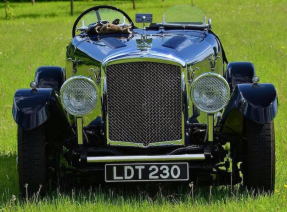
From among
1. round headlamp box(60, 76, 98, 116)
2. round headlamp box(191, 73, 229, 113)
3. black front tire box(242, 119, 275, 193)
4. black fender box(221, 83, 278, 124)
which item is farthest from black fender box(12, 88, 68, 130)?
black front tire box(242, 119, 275, 193)

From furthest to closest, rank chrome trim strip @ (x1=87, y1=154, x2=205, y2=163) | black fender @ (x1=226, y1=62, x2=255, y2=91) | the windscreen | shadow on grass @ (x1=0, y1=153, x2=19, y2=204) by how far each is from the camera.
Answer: the windscreen < black fender @ (x1=226, y1=62, x2=255, y2=91) < shadow on grass @ (x1=0, y1=153, x2=19, y2=204) < chrome trim strip @ (x1=87, y1=154, x2=205, y2=163)

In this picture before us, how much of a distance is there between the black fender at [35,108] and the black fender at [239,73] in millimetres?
2110

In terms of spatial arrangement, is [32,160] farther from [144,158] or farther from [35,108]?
[144,158]

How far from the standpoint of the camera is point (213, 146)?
20.5 ft

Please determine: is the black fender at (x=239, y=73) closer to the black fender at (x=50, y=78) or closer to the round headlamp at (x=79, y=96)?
the black fender at (x=50, y=78)

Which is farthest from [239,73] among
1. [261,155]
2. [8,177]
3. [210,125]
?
[8,177]

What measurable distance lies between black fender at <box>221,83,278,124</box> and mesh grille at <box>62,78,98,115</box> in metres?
1.10

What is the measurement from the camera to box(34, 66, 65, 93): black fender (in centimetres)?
795

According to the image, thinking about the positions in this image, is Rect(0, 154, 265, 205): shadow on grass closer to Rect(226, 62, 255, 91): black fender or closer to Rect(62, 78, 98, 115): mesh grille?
Rect(62, 78, 98, 115): mesh grille

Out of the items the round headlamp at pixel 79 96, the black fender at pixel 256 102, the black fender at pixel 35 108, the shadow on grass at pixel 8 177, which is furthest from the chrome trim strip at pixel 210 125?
the shadow on grass at pixel 8 177

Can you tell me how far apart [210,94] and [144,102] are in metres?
0.51

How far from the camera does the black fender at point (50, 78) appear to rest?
7.95m

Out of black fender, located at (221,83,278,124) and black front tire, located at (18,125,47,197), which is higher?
black fender, located at (221,83,278,124)

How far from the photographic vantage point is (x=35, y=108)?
6.21 metres
